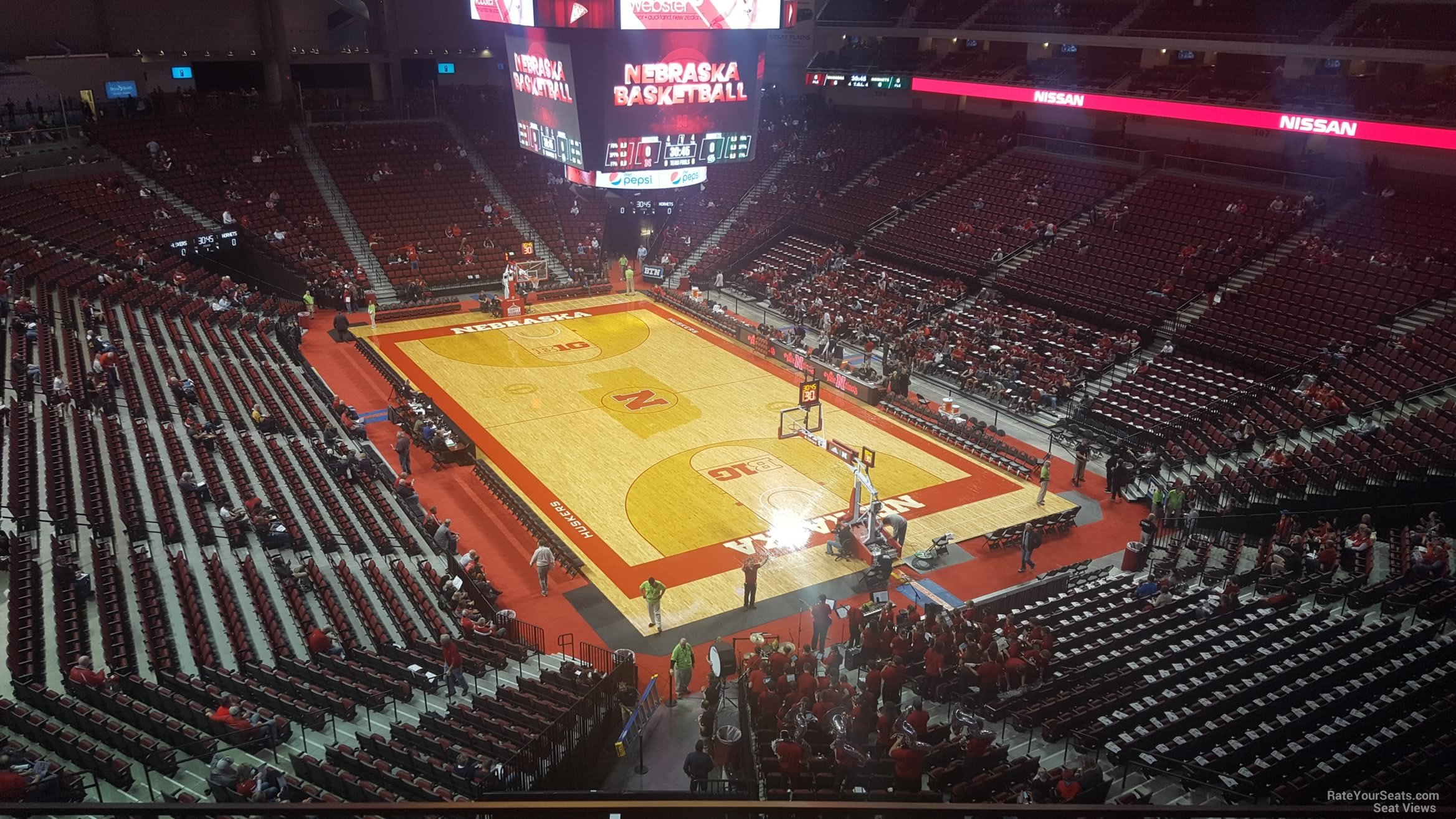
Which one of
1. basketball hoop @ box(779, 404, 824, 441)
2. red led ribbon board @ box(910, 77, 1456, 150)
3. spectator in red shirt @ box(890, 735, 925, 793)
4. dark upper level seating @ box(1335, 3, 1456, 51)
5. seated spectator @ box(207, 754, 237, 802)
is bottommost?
basketball hoop @ box(779, 404, 824, 441)

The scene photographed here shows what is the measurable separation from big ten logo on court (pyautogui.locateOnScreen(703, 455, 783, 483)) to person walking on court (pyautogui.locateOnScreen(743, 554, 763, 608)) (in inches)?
220

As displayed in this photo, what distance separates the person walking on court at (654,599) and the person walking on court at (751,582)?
1.64 metres

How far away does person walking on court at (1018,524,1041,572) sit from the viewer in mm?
20906

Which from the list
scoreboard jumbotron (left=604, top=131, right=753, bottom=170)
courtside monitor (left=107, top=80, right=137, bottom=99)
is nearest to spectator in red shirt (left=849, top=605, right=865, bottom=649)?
scoreboard jumbotron (left=604, top=131, right=753, bottom=170)

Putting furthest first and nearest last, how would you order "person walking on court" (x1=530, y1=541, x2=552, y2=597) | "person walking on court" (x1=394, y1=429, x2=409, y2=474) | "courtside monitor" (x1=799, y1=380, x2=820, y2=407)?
"person walking on court" (x1=394, y1=429, x2=409, y2=474) < "courtside monitor" (x1=799, y1=380, x2=820, y2=407) < "person walking on court" (x1=530, y1=541, x2=552, y2=597)

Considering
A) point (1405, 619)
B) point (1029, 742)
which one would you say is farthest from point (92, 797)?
point (1405, 619)

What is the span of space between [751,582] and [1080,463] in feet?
34.3

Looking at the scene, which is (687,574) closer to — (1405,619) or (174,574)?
(174,574)

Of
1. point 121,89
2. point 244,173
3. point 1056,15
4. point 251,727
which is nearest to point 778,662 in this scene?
point 251,727

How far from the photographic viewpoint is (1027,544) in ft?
68.6

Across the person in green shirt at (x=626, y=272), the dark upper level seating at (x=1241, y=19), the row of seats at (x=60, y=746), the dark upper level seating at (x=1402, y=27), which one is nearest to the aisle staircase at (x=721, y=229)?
the person in green shirt at (x=626, y=272)

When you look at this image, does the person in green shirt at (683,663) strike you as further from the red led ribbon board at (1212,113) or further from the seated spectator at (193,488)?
the red led ribbon board at (1212,113)

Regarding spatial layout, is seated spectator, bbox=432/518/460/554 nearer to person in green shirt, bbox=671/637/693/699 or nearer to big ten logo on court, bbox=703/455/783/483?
person in green shirt, bbox=671/637/693/699

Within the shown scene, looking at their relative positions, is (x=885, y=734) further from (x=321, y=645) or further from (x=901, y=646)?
(x=321, y=645)
